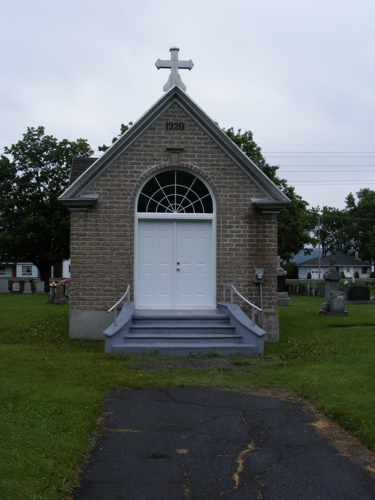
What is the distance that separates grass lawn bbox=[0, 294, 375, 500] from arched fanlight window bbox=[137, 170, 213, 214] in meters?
3.49

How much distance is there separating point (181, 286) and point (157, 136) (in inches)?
138

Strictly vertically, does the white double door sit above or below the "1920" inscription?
below

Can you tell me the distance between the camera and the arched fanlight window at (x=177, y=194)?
13578mm

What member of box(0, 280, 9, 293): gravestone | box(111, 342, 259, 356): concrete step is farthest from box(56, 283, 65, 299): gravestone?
box(111, 342, 259, 356): concrete step

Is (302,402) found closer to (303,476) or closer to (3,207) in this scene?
(303,476)

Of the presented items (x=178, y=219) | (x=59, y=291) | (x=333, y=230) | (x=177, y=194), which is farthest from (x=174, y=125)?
(x=333, y=230)

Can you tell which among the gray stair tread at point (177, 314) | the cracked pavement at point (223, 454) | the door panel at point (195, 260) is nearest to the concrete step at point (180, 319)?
the gray stair tread at point (177, 314)

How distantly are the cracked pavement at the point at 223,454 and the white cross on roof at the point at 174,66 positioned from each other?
8.80 meters

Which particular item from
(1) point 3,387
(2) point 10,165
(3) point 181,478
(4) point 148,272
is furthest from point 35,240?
(3) point 181,478

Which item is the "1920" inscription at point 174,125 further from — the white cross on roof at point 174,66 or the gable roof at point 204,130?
the white cross on roof at point 174,66

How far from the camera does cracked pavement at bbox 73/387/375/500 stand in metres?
4.62

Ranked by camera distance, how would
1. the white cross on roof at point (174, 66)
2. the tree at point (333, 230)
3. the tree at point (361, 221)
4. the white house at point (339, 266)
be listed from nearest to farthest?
the white cross on roof at point (174, 66)
the white house at point (339, 266)
the tree at point (361, 221)
the tree at point (333, 230)

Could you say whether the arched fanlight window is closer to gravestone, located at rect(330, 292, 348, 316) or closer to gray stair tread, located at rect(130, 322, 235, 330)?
gray stair tread, located at rect(130, 322, 235, 330)

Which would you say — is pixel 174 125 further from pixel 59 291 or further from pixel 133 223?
pixel 59 291
